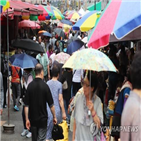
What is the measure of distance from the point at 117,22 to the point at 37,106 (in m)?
2.38

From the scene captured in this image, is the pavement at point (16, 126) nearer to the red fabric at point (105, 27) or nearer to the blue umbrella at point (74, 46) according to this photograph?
the blue umbrella at point (74, 46)

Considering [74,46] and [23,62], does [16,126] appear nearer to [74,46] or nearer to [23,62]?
[23,62]

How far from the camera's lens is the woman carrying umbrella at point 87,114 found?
5.27 metres

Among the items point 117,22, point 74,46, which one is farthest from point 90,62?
point 74,46

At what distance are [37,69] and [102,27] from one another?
1808mm

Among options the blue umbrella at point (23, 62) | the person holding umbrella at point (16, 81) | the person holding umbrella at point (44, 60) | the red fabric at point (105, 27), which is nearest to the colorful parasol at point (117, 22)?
the red fabric at point (105, 27)

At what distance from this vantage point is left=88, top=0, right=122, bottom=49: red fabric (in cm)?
529

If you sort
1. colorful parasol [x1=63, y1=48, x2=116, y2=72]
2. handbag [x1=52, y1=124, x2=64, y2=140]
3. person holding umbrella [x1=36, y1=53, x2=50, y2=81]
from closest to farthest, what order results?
colorful parasol [x1=63, y1=48, x2=116, y2=72] → handbag [x1=52, y1=124, x2=64, y2=140] → person holding umbrella [x1=36, y1=53, x2=50, y2=81]

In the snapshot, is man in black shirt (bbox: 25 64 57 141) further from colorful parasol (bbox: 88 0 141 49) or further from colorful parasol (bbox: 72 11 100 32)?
colorful parasol (bbox: 72 11 100 32)

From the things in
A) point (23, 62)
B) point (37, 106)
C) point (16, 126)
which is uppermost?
point (23, 62)

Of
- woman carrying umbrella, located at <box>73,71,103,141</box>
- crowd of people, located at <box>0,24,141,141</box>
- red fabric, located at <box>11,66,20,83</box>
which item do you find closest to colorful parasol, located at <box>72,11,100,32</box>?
crowd of people, located at <box>0,24,141,141</box>

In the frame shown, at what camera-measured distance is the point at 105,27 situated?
543cm

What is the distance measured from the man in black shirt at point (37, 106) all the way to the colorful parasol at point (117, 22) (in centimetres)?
143

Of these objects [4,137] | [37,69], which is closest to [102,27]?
[37,69]
